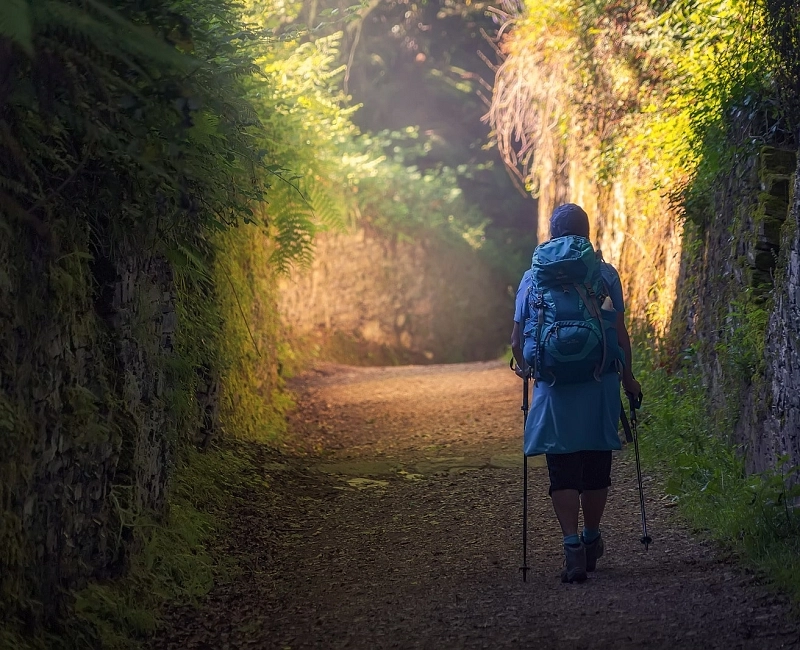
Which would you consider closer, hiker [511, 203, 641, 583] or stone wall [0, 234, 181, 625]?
stone wall [0, 234, 181, 625]

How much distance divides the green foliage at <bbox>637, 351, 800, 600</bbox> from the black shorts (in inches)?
28.1

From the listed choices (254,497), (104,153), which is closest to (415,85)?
(254,497)

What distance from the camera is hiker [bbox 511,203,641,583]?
4426 millimetres

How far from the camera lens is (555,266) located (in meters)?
4.45

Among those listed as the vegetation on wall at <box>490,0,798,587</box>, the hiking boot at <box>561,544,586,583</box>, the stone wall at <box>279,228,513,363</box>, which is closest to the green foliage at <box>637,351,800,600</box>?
the vegetation on wall at <box>490,0,798,587</box>

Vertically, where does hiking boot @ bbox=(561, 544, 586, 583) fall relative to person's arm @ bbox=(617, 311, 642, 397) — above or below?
below

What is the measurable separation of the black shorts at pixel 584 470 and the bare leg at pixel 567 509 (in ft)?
0.11

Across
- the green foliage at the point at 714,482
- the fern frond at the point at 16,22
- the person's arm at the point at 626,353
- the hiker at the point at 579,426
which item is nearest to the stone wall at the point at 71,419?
the fern frond at the point at 16,22

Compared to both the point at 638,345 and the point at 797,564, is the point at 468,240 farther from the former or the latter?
the point at 797,564

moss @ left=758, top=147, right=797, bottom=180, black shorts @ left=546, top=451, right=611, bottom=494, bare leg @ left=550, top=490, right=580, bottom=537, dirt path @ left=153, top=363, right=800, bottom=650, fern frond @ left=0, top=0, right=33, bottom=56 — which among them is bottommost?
dirt path @ left=153, top=363, right=800, bottom=650

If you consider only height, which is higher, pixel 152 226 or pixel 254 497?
pixel 152 226

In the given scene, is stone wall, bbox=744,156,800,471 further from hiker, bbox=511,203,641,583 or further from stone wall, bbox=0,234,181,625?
stone wall, bbox=0,234,181,625

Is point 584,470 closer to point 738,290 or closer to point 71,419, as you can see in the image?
point 738,290

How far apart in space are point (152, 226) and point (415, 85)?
2005 centimetres
